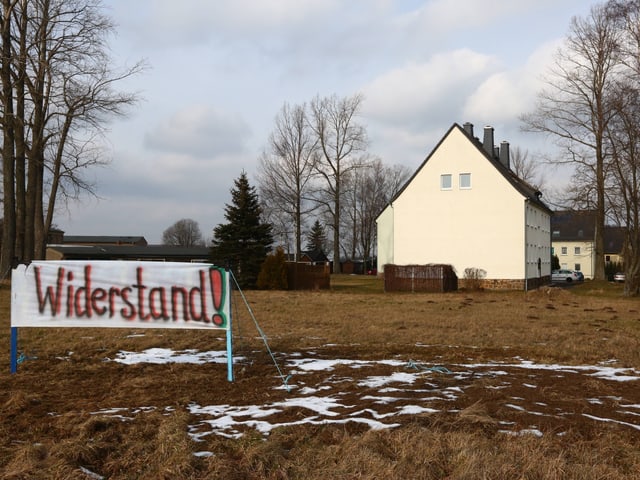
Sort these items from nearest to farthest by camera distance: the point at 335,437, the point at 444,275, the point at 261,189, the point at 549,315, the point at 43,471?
the point at 43,471, the point at 335,437, the point at 549,315, the point at 444,275, the point at 261,189

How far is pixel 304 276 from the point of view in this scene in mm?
33062

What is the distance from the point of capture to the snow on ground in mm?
5250

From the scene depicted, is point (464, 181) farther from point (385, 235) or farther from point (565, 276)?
point (565, 276)

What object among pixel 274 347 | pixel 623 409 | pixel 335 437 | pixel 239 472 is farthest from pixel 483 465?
pixel 274 347

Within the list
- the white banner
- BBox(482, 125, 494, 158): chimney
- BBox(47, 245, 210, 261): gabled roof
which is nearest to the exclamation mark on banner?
the white banner

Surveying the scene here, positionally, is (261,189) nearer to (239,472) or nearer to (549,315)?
(549,315)

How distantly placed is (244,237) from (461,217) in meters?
13.6

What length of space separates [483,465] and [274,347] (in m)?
6.34

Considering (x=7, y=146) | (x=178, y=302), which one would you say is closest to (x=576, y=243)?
(x=7, y=146)

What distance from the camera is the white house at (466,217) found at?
35.7 meters

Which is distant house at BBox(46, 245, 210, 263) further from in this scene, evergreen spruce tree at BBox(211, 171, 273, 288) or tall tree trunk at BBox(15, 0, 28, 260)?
tall tree trunk at BBox(15, 0, 28, 260)

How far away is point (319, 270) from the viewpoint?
33375mm

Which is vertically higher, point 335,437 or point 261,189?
point 261,189

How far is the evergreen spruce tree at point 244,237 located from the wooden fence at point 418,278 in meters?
7.45
